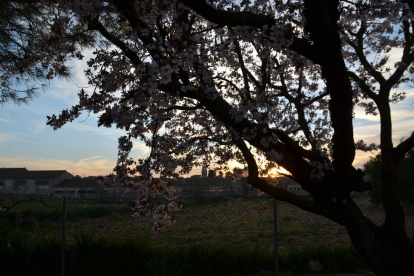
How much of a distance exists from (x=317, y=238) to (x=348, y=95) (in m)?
5.86

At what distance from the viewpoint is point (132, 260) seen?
4.71 metres

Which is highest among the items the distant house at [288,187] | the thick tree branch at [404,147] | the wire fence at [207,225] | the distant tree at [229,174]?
the thick tree branch at [404,147]

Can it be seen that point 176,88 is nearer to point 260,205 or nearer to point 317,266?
point 317,266

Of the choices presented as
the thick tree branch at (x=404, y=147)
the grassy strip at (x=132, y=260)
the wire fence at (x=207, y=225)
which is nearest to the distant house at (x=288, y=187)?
the wire fence at (x=207, y=225)

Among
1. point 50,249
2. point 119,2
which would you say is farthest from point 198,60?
point 50,249

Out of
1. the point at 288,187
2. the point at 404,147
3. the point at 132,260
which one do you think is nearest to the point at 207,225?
the point at 132,260

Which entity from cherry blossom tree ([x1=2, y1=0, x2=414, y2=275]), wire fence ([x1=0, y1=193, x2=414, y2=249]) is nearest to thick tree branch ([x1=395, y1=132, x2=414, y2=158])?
cherry blossom tree ([x1=2, y1=0, x2=414, y2=275])

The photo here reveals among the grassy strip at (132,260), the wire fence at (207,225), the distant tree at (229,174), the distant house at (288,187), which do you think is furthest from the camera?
the distant house at (288,187)

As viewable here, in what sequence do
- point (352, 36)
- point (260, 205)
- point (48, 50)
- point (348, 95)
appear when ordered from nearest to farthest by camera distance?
1. point (348, 95)
2. point (48, 50)
3. point (352, 36)
4. point (260, 205)

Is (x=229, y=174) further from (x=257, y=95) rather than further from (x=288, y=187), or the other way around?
(x=288, y=187)

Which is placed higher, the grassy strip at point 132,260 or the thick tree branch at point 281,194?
the thick tree branch at point 281,194

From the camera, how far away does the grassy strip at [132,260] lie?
462cm

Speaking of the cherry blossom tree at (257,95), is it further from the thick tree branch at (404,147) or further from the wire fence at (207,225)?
the wire fence at (207,225)

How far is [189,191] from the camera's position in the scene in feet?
53.7
